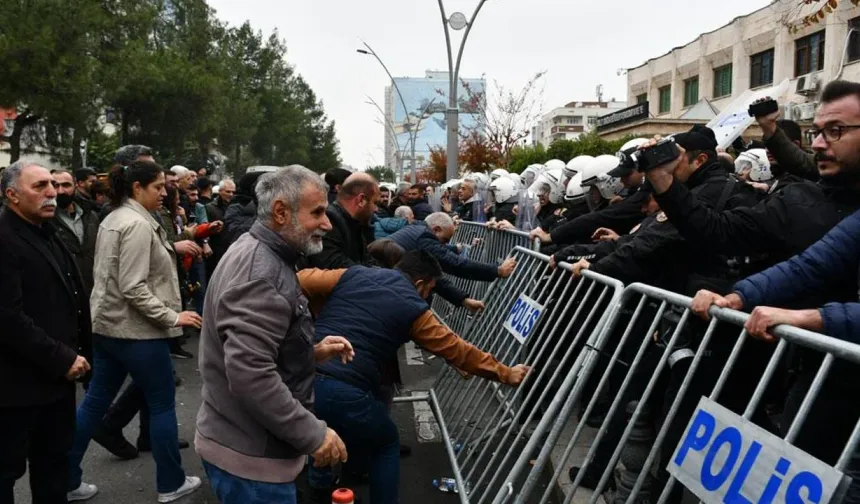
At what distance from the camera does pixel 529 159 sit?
28.5m

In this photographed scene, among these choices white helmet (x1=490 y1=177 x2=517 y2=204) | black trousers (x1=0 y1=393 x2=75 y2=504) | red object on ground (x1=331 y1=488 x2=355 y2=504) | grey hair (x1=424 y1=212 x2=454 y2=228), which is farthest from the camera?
white helmet (x1=490 y1=177 x2=517 y2=204)

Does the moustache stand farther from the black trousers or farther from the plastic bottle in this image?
the black trousers

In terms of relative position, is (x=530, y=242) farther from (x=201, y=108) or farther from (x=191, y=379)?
(x=201, y=108)

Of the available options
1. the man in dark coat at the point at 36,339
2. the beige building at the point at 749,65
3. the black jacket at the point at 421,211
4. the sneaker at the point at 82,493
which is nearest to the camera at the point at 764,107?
the man in dark coat at the point at 36,339

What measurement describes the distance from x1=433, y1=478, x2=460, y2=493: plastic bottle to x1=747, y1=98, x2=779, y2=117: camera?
2722 mm

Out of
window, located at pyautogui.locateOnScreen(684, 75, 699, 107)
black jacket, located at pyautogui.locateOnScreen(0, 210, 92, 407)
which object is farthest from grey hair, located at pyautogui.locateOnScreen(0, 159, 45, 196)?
window, located at pyautogui.locateOnScreen(684, 75, 699, 107)

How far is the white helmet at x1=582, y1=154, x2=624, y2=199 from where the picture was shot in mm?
5574

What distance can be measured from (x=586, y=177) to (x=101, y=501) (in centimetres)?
425

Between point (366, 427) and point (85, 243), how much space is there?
3.99m

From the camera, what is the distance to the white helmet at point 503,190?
9.02 meters

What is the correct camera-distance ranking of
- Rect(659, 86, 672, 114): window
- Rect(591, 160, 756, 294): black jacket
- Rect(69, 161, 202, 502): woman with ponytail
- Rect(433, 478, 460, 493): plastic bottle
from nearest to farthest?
Rect(591, 160, 756, 294): black jacket < Rect(69, 161, 202, 502): woman with ponytail < Rect(433, 478, 460, 493): plastic bottle < Rect(659, 86, 672, 114): window

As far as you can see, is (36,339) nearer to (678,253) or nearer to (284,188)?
(284,188)

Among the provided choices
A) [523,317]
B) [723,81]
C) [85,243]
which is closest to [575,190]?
[523,317]

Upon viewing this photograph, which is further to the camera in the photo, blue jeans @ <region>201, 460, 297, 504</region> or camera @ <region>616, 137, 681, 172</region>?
camera @ <region>616, 137, 681, 172</region>
